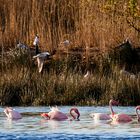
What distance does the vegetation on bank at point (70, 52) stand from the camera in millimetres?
23172

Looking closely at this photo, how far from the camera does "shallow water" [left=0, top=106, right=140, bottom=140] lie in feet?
51.1

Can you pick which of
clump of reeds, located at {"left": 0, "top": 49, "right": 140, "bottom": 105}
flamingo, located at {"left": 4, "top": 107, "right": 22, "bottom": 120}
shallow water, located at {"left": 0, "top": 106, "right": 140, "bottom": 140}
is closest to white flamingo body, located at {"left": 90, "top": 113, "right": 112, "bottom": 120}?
shallow water, located at {"left": 0, "top": 106, "right": 140, "bottom": 140}

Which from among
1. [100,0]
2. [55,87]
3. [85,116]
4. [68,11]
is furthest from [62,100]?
[68,11]

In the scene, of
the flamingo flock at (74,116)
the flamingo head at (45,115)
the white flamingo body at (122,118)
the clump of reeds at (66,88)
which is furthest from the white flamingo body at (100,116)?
the clump of reeds at (66,88)

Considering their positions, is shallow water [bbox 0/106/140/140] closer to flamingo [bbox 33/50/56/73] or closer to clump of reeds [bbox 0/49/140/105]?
clump of reeds [bbox 0/49/140/105]

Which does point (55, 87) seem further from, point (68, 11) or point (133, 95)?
point (68, 11)

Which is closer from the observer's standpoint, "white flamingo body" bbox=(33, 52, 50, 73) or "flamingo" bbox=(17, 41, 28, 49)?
"white flamingo body" bbox=(33, 52, 50, 73)

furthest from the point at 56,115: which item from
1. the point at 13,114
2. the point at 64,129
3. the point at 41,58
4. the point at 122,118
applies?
the point at 41,58

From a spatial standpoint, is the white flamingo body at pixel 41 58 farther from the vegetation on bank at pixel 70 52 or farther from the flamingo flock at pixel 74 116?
the flamingo flock at pixel 74 116

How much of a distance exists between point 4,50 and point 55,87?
512 centimetres

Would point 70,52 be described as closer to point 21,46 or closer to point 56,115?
point 21,46

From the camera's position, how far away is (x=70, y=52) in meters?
27.4

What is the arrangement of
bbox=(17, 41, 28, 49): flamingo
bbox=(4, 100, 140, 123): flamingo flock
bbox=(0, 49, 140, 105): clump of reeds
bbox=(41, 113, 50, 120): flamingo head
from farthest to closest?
bbox=(17, 41, 28, 49): flamingo < bbox=(0, 49, 140, 105): clump of reeds < bbox=(41, 113, 50, 120): flamingo head < bbox=(4, 100, 140, 123): flamingo flock

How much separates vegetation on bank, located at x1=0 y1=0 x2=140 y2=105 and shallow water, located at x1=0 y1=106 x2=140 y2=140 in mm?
1778
